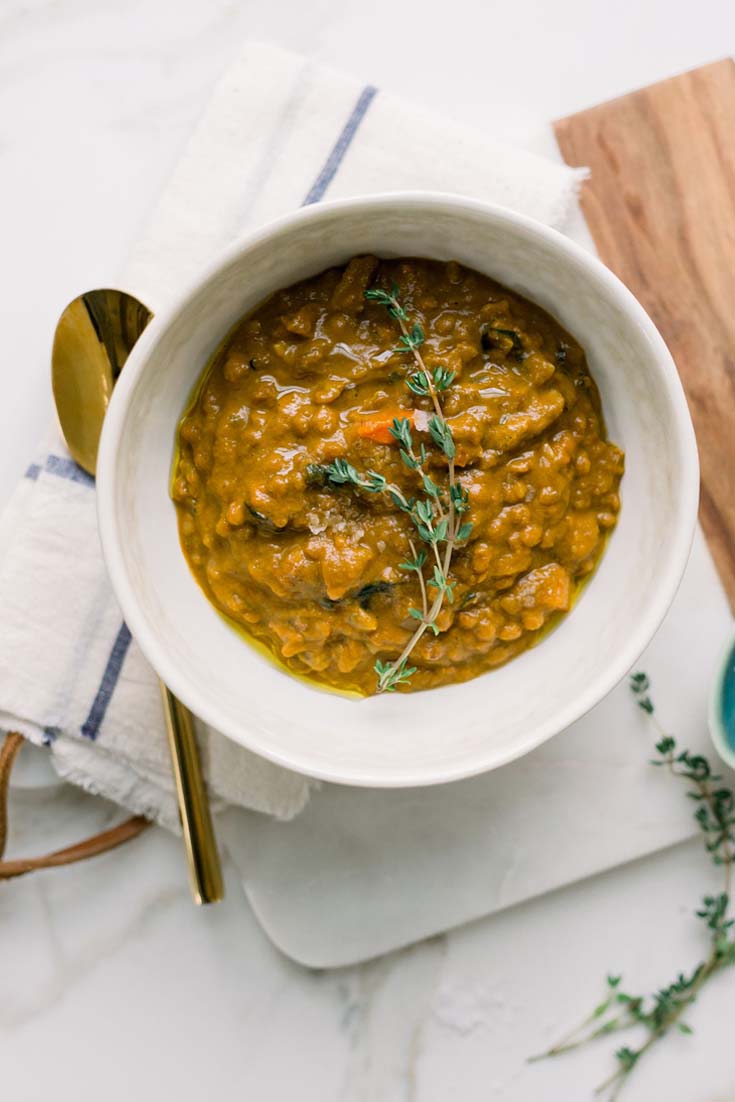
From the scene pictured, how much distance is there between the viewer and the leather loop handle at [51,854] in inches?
91.6

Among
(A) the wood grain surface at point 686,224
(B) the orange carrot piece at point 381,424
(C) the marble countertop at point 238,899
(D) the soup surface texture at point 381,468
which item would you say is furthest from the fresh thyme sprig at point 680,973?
(B) the orange carrot piece at point 381,424

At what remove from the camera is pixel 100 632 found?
2342mm

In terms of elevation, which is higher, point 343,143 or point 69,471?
point 343,143

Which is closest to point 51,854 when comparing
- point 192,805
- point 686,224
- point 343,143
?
point 192,805

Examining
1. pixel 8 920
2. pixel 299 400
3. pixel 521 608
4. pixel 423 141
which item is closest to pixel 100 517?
pixel 299 400

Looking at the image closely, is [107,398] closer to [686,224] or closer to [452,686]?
[452,686]

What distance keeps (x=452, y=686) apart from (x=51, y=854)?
112cm

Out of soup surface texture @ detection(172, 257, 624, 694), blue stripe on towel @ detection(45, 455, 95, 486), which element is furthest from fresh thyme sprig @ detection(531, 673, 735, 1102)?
blue stripe on towel @ detection(45, 455, 95, 486)

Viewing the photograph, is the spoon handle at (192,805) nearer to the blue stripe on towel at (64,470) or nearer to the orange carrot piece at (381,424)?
the blue stripe on towel at (64,470)

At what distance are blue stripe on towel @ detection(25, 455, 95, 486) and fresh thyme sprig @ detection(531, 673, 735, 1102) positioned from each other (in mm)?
1318

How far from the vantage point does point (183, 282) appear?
92.2 inches

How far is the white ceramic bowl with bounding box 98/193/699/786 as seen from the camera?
5.85 feet

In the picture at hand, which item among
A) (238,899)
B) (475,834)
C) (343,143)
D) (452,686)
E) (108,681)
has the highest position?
(343,143)

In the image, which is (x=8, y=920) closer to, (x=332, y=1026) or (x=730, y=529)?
(x=332, y=1026)
